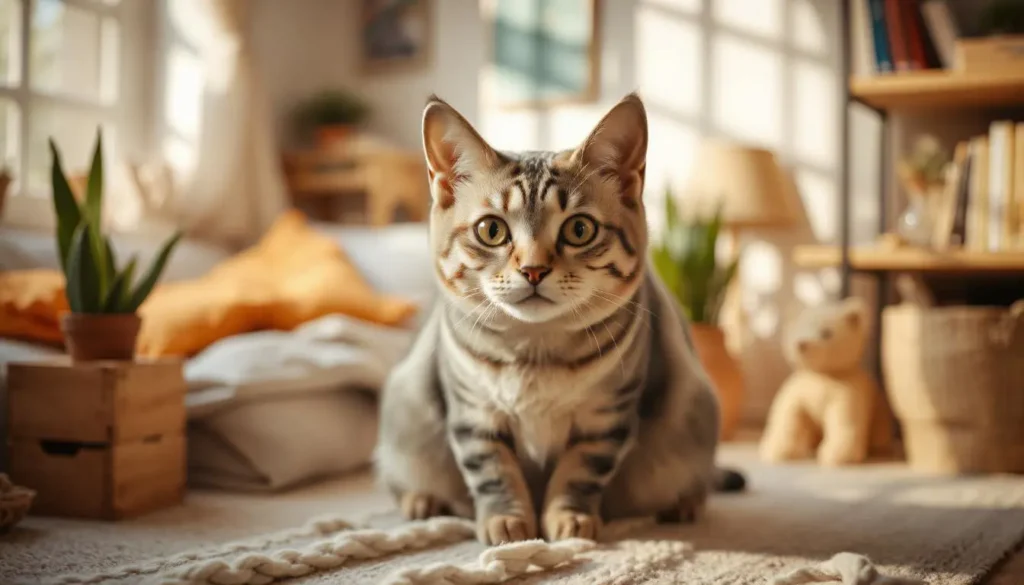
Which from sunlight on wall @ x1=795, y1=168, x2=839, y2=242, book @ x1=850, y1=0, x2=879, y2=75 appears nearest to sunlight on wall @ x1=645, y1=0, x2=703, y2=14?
book @ x1=850, y1=0, x2=879, y2=75

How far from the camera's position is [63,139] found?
303cm

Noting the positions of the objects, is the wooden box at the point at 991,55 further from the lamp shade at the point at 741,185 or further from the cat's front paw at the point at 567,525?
the cat's front paw at the point at 567,525

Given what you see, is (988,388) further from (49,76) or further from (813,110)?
(49,76)

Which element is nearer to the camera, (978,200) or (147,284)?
(147,284)

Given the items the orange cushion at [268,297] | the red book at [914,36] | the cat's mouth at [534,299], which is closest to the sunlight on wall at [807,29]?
the red book at [914,36]

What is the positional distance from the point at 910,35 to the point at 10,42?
9.05 ft

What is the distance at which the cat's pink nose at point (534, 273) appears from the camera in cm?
123

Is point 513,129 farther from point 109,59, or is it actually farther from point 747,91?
point 109,59

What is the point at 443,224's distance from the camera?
136cm

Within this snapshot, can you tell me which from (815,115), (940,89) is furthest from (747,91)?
(940,89)

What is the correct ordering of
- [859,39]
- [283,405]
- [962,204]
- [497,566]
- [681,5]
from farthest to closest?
[681,5] < [859,39] < [962,204] < [283,405] < [497,566]

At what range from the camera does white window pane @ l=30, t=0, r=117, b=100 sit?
2.94 metres

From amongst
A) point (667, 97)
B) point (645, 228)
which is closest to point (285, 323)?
point (645, 228)

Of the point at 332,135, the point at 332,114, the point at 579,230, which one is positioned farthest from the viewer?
the point at 332,114
